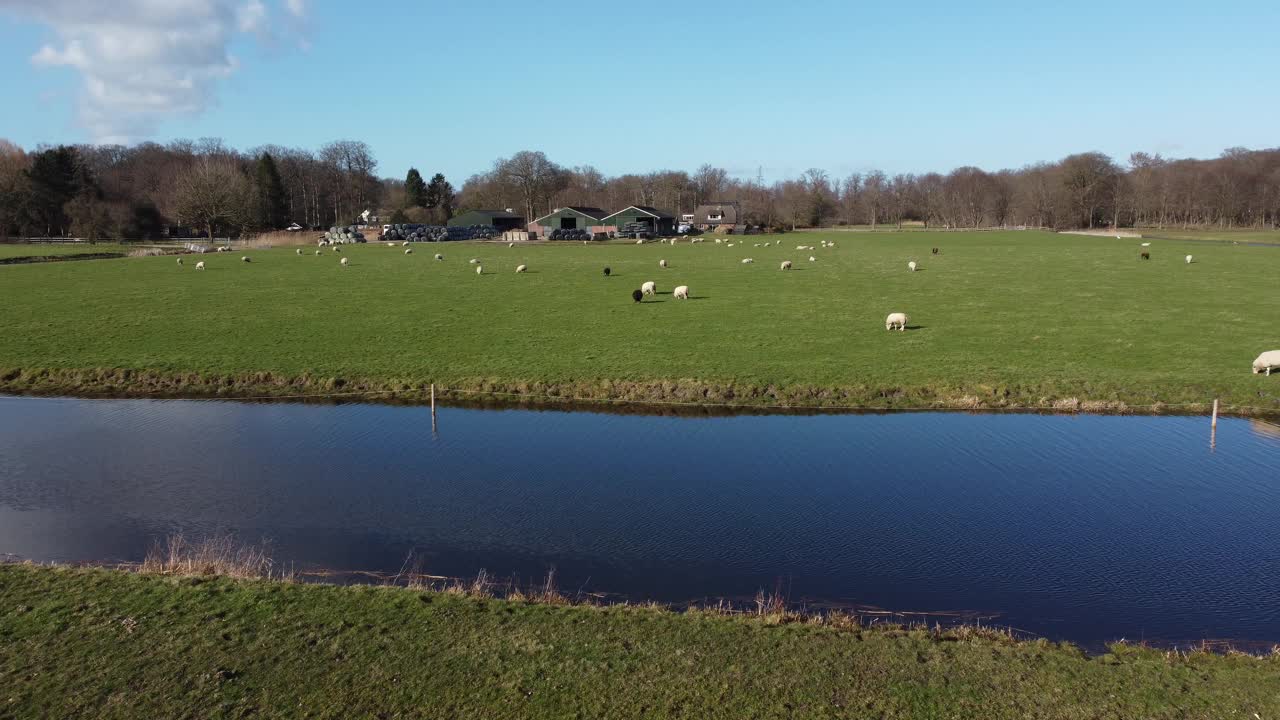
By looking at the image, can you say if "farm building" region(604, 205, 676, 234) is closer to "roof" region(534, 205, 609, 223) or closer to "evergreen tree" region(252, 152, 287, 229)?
"roof" region(534, 205, 609, 223)

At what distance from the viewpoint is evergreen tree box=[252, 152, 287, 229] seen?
134m

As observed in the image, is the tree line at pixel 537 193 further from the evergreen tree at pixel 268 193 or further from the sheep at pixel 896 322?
the sheep at pixel 896 322

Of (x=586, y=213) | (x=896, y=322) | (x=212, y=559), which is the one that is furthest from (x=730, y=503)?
(x=586, y=213)

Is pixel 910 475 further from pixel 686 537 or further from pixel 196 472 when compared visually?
pixel 196 472

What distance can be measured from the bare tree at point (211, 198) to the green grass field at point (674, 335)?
58.1m

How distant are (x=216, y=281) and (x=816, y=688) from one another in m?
57.6

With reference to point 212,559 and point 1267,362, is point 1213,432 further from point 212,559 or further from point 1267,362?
point 212,559

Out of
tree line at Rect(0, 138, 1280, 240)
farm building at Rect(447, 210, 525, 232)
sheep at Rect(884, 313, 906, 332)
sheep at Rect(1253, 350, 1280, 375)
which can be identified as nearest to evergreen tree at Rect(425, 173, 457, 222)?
tree line at Rect(0, 138, 1280, 240)

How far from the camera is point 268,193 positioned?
13612cm

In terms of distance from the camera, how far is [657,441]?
73.8ft

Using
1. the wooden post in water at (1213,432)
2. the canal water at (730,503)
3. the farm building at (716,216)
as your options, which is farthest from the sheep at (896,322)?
the farm building at (716,216)

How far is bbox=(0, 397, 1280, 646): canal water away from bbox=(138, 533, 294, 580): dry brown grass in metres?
0.42

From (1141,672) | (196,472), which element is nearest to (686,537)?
(1141,672)

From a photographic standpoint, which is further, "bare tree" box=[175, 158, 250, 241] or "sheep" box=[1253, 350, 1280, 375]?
"bare tree" box=[175, 158, 250, 241]
